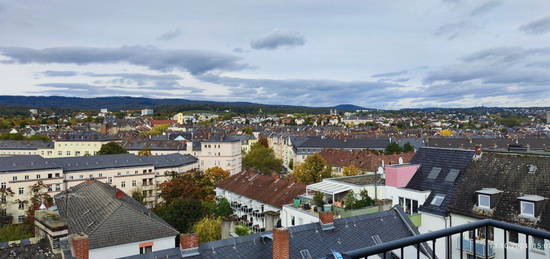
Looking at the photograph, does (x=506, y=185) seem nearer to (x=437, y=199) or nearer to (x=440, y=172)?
(x=437, y=199)

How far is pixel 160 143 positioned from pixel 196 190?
161ft

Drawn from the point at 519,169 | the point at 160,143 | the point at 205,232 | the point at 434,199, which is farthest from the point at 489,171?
the point at 160,143

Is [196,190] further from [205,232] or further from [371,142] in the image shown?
[371,142]

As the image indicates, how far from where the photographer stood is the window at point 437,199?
21.9 m

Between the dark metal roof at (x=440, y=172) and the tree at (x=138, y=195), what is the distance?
40041 mm

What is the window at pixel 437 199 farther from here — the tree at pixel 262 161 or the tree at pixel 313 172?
the tree at pixel 262 161

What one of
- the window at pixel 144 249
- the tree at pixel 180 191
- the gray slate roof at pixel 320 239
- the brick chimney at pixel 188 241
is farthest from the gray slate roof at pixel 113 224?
the tree at pixel 180 191

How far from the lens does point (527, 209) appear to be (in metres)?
18.2

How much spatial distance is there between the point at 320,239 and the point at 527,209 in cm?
941

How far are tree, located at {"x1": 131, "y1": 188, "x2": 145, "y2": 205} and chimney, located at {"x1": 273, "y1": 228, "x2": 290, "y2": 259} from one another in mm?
44842

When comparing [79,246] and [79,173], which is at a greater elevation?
[79,246]

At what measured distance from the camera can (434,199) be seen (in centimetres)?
2230

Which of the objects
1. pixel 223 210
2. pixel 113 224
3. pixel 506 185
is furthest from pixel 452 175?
pixel 223 210

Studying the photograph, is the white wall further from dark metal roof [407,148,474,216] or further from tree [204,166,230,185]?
tree [204,166,230,185]
